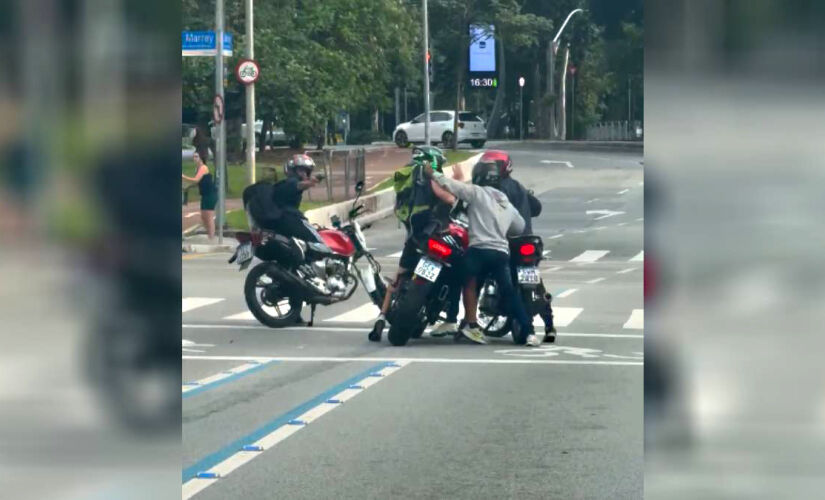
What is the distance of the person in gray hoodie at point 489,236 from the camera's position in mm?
14383

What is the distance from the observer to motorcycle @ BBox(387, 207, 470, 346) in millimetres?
14312

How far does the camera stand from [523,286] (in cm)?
1467

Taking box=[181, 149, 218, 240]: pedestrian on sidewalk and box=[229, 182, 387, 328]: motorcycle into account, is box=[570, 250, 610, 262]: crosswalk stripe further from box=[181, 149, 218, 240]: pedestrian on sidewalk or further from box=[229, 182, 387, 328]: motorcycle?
box=[229, 182, 387, 328]: motorcycle

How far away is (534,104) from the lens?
3327 inches

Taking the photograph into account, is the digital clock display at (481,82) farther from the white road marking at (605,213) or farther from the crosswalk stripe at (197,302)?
the crosswalk stripe at (197,302)

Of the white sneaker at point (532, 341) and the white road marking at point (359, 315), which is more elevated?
the white sneaker at point (532, 341)

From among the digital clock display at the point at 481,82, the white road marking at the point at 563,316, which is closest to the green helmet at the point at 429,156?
the white road marking at the point at 563,316

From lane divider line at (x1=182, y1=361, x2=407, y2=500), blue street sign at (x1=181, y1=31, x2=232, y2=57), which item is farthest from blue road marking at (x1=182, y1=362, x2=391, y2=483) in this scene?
blue street sign at (x1=181, y1=31, x2=232, y2=57)

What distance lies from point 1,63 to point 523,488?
5.99 m

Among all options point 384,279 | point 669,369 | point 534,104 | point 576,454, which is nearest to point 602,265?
point 384,279

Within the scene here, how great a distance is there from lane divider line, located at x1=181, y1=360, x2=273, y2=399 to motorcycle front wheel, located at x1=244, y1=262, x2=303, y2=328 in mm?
2430

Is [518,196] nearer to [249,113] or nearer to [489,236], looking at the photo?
[489,236]

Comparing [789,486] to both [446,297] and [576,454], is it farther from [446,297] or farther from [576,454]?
[446,297]

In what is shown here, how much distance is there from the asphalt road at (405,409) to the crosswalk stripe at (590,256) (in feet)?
25.7
